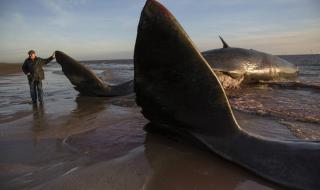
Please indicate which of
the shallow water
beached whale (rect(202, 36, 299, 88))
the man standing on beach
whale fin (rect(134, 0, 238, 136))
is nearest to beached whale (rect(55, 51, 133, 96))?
the man standing on beach

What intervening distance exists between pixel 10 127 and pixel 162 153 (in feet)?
9.48

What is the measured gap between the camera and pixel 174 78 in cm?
297

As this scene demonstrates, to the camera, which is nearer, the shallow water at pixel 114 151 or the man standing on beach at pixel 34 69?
the shallow water at pixel 114 151

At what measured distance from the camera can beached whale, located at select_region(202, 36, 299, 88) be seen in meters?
8.20

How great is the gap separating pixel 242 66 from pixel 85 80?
14.7 ft

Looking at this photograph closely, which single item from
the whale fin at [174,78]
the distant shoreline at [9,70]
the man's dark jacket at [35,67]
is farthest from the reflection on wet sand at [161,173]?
the distant shoreline at [9,70]

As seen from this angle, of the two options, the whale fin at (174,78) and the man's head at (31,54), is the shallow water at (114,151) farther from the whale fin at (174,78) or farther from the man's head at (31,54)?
the man's head at (31,54)

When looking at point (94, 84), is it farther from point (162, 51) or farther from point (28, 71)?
point (162, 51)


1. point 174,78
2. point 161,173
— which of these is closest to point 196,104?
point 174,78

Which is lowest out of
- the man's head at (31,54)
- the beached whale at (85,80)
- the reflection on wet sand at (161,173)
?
the reflection on wet sand at (161,173)

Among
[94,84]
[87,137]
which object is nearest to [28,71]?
[94,84]

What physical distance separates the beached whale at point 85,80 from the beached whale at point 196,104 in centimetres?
448

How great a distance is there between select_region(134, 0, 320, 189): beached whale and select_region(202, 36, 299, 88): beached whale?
16.0 ft

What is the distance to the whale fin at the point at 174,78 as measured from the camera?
8.75ft
